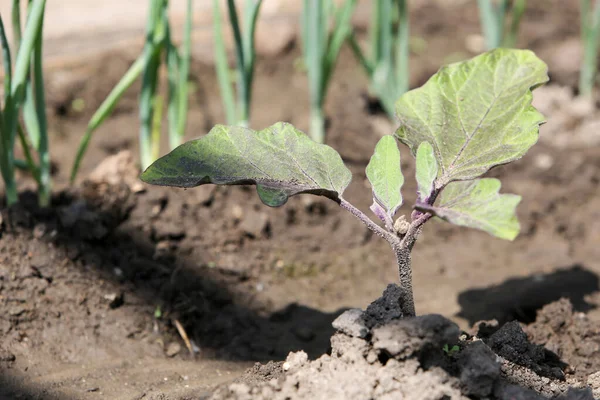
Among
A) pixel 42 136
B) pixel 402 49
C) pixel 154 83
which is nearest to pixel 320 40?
pixel 402 49

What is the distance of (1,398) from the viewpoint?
4.06 ft

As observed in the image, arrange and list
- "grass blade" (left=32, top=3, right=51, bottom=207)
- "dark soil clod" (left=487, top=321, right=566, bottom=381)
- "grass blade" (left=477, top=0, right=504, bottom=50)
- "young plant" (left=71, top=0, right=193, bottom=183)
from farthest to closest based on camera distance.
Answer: "grass blade" (left=477, top=0, right=504, bottom=50)
"young plant" (left=71, top=0, right=193, bottom=183)
"grass blade" (left=32, top=3, right=51, bottom=207)
"dark soil clod" (left=487, top=321, right=566, bottom=381)

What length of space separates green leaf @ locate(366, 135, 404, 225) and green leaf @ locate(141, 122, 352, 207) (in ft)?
0.16

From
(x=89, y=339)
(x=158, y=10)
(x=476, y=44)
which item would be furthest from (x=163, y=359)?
(x=476, y=44)

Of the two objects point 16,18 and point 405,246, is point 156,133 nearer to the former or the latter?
point 16,18

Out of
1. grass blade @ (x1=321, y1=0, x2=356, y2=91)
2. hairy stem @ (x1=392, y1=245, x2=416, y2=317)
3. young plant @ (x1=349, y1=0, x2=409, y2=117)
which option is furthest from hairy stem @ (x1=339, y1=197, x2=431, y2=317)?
young plant @ (x1=349, y1=0, x2=409, y2=117)

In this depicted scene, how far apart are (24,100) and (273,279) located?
2.43 ft

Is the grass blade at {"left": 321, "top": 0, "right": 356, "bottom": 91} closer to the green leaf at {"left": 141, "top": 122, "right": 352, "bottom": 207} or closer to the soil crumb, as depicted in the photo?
the green leaf at {"left": 141, "top": 122, "right": 352, "bottom": 207}

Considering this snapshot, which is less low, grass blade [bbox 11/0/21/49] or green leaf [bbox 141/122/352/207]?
grass blade [bbox 11/0/21/49]

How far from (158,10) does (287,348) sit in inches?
35.2

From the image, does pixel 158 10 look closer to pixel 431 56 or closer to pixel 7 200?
pixel 7 200

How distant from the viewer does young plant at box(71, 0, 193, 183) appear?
1821mm

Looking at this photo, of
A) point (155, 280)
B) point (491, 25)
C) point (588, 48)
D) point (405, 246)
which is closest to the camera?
point (405, 246)

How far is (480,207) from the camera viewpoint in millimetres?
1065
